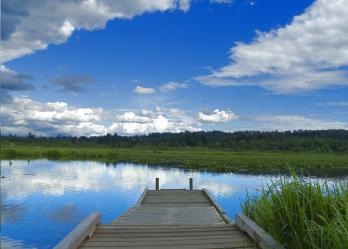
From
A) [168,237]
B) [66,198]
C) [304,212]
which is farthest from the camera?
[66,198]

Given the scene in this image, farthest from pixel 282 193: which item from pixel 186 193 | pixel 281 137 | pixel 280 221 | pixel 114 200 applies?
pixel 281 137

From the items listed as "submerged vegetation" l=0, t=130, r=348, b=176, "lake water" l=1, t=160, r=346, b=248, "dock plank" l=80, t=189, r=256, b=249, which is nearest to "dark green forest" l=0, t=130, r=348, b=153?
"submerged vegetation" l=0, t=130, r=348, b=176

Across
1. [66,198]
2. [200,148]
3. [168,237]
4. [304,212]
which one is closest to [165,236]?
[168,237]

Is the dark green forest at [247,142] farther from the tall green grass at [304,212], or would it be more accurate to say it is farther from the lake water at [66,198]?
the tall green grass at [304,212]

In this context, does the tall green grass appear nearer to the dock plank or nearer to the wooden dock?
the wooden dock

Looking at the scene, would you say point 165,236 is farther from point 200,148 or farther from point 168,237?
point 200,148

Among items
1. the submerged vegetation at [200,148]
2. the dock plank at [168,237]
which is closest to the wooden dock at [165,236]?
the dock plank at [168,237]

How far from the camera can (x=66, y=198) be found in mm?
23922

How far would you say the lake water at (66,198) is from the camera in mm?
15609

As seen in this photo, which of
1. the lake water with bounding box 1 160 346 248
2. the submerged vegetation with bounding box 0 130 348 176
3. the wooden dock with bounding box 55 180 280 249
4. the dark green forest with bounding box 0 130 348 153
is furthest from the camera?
the dark green forest with bounding box 0 130 348 153

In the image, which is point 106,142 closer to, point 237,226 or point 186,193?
point 186,193

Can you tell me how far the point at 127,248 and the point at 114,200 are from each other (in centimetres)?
1810

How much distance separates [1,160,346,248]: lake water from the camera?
615 inches

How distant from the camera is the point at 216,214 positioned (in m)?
12.5
